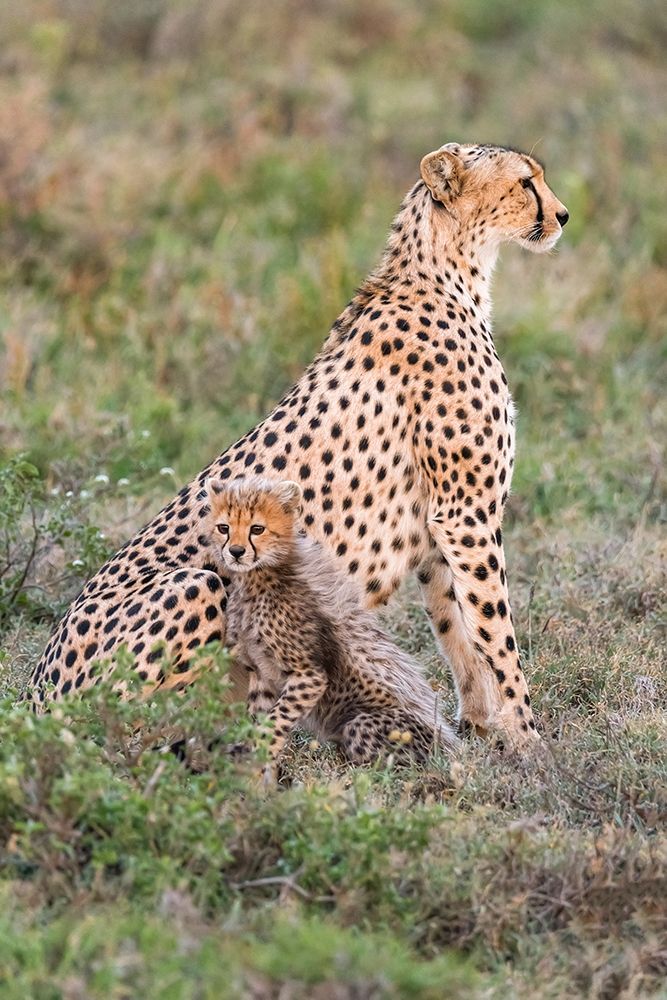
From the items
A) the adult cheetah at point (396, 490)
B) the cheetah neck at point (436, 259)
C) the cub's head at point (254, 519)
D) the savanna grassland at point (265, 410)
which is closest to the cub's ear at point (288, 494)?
the cub's head at point (254, 519)

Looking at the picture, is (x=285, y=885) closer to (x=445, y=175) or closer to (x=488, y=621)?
(x=488, y=621)

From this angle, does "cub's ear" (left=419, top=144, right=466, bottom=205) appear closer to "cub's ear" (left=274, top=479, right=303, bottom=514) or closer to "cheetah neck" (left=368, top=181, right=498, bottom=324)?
"cheetah neck" (left=368, top=181, right=498, bottom=324)

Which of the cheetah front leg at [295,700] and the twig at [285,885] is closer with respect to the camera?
the twig at [285,885]

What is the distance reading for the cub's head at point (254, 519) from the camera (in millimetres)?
4055

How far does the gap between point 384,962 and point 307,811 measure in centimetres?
63

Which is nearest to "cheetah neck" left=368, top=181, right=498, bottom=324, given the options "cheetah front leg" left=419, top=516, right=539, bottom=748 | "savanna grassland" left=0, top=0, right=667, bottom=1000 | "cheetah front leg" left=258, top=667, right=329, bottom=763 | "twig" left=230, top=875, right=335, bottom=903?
"cheetah front leg" left=419, top=516, right=539, bottom=748

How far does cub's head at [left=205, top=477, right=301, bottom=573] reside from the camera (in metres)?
4.05

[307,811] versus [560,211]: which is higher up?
[560,211]

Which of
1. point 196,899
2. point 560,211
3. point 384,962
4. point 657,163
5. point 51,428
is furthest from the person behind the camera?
point 657,163

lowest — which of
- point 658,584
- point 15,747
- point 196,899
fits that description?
point 658,584

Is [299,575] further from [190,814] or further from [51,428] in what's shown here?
[51,428]

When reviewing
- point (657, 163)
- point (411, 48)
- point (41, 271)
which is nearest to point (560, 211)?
point (41, 271)

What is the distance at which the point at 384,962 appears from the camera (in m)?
2.79

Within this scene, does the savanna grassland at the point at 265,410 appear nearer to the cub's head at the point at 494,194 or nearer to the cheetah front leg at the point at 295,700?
the cheetah front leg at the point at 295,700
